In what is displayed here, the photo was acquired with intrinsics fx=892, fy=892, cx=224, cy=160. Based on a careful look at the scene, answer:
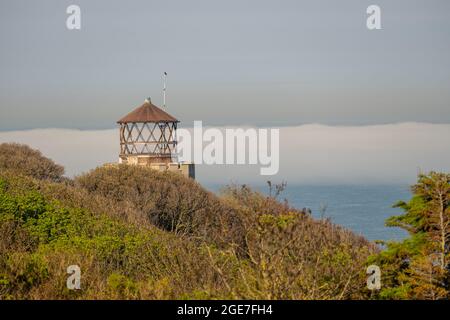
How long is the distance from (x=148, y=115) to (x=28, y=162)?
10.2 meters

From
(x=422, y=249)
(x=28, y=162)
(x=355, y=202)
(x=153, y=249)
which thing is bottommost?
(x=355, y=202)

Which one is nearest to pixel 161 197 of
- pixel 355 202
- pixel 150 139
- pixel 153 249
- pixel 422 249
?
pixel 150 139

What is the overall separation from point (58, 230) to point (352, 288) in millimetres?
14139

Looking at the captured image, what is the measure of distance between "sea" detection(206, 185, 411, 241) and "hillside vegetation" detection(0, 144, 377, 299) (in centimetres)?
3789

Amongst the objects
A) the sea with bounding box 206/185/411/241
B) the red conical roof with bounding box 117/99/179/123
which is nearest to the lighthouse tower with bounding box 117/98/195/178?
the red conical roof with bounding box 117/99/179/123

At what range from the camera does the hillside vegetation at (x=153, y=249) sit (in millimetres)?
16297

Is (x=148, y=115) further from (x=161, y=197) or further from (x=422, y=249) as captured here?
(x=422, y=249)

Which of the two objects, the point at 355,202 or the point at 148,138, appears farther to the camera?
the point at 355,202

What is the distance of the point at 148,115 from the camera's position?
191 ft

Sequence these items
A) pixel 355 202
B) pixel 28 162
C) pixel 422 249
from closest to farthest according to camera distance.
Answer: pixel 422 249 < pixel 28 162 < pixel 355 202

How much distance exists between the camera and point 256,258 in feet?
54.1

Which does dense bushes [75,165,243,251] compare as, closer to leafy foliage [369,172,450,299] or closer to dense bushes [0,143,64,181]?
dense bushes [0,143,64,181]
